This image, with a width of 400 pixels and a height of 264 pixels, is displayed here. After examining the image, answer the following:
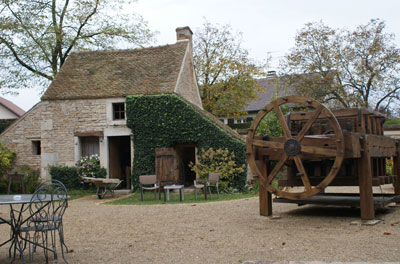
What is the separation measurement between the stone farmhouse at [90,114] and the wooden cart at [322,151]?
9.10 meters

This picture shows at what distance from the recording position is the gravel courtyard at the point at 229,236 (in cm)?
534

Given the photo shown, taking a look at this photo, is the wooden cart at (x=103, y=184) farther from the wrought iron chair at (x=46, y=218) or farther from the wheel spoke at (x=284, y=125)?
the wrought iron chair at (x=46, y=218)

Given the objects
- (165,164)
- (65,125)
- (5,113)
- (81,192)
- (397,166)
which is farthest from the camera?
(5,113)

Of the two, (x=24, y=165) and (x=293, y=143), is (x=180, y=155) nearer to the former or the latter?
(x=24, y=165)

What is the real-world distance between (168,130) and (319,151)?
32.0ft

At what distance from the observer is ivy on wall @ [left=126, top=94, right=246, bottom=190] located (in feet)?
51.4

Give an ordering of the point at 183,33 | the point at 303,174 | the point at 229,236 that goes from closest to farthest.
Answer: the point at 229,236 < the point at 303,174 < the point at 183,33

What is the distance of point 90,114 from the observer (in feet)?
56.4

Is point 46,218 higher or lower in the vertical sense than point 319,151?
lower

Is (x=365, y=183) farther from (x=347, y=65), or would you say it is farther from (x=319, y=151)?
(x=347, y=65)

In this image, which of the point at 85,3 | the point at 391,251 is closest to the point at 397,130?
the point at 391,251

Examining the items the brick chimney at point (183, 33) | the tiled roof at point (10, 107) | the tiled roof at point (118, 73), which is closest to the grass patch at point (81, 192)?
the tiled roof at point (118, 73)

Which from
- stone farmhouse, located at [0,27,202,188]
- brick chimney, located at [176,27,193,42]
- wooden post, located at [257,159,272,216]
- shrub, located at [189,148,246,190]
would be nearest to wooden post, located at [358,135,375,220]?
wooden post, located at [257,159,272,216]

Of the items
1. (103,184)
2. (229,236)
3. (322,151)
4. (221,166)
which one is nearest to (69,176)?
(103,184)
